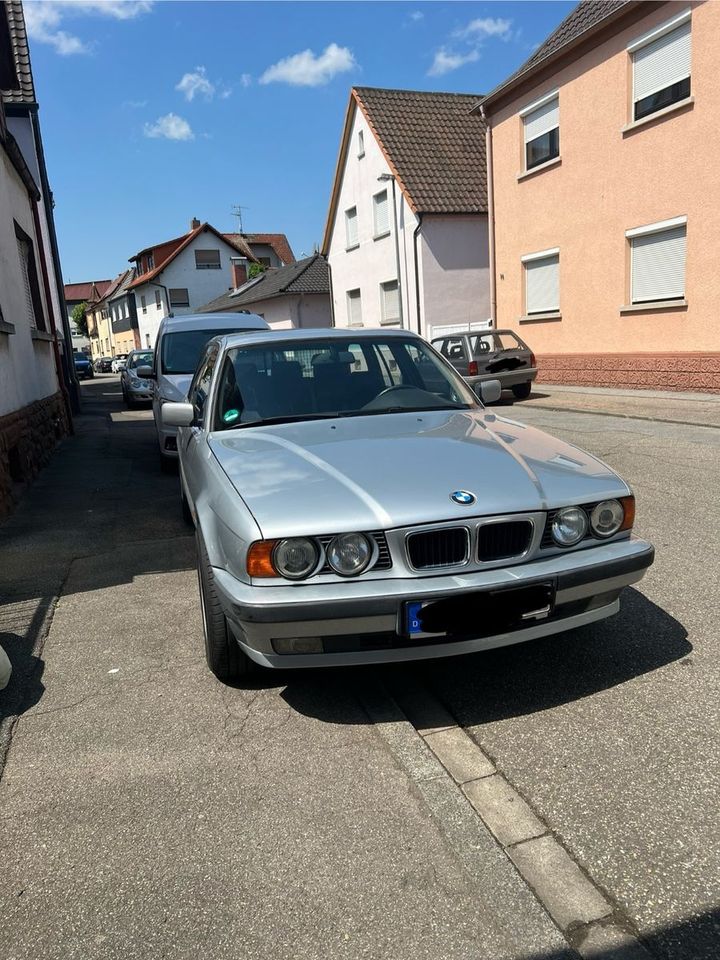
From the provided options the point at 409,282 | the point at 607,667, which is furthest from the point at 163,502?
the point at 409,282

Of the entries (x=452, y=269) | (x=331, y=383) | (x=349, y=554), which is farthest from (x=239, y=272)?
(x=349, y=554)

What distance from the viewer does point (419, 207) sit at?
23875 mm

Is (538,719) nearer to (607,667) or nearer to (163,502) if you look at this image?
(607,667)

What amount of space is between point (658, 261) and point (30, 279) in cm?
1184

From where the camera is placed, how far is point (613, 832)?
2389mm

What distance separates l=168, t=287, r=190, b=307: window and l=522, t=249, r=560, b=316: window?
1685 inches

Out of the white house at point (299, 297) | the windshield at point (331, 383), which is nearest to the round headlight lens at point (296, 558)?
the windshield at point (331, 383)

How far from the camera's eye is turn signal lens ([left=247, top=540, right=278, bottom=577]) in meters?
2.84

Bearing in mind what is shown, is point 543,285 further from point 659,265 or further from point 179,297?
point 179,297

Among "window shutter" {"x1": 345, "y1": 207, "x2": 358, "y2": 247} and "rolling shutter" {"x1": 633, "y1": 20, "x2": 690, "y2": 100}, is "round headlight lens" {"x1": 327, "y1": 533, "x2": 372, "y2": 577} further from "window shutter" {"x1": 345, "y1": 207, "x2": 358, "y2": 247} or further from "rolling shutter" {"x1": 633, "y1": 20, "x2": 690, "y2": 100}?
"window shutter" {"x1": 345, "y1": 207, "x2": 358, "y2": 247}

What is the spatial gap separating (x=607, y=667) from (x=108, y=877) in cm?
225

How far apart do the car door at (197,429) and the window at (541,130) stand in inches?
608

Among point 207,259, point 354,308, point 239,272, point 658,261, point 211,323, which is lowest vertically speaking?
point 211,323

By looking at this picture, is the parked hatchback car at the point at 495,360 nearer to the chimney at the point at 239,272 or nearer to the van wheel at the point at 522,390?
the van wheel at the point at 522,390
